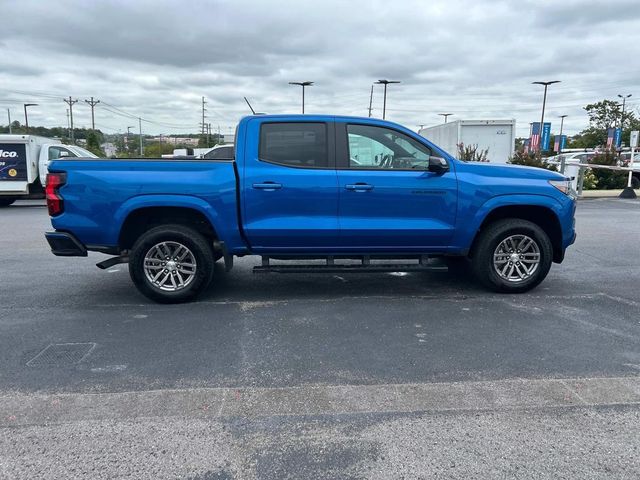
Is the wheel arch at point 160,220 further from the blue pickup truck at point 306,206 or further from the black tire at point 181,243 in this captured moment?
the black tire at point 181,243

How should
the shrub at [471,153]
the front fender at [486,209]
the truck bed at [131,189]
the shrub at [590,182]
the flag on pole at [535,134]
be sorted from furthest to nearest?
the flag on pole at [535,134]
the shrub at [590,182]
the shrub at [471,153]
the front fender at [486,209]
the truck bed at [131,189]

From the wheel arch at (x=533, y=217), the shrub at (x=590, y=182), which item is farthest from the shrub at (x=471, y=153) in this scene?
the wheel arch at (x=533, y=217)

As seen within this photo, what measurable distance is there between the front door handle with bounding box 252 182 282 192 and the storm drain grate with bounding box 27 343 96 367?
2.14m

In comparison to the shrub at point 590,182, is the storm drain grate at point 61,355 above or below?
below

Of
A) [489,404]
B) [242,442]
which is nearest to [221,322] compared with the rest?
[242,442]

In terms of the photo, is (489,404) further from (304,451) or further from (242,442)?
(242,442)

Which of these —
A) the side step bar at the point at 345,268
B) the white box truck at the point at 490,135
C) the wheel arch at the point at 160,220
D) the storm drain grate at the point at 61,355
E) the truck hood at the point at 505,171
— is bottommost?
the storm drain grate at the point at 61,355

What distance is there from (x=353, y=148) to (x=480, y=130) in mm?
16767

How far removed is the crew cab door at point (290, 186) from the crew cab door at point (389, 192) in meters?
0.15

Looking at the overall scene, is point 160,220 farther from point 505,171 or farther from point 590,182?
point 590,182

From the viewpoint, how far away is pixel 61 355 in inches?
170

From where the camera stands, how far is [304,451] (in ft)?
9.73

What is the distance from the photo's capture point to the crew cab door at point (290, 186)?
549 cm

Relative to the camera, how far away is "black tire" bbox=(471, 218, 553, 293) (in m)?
5.85
